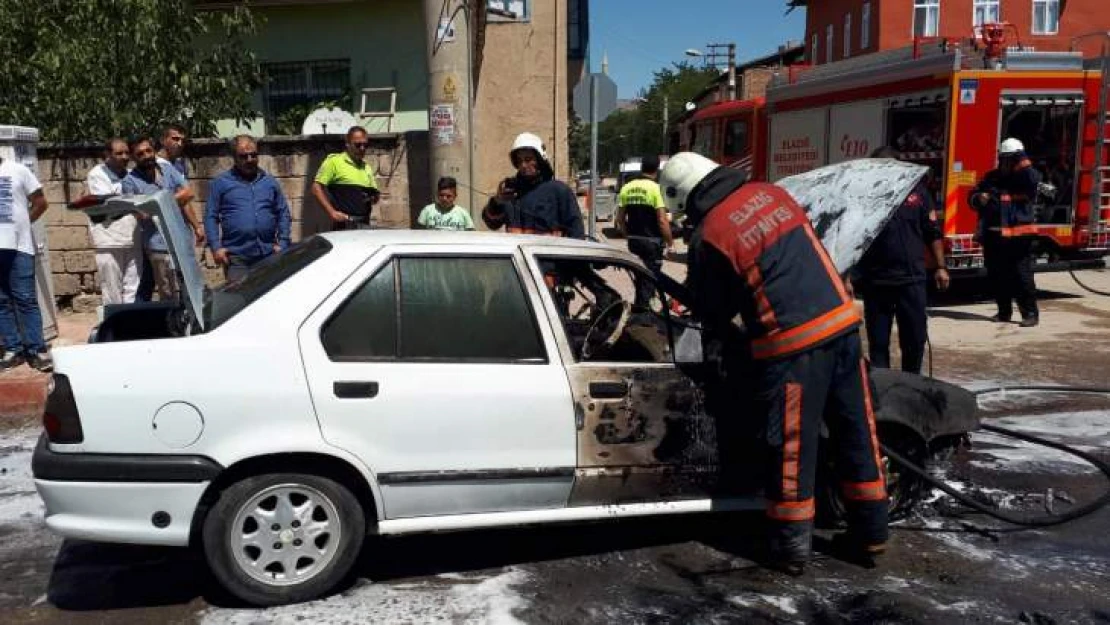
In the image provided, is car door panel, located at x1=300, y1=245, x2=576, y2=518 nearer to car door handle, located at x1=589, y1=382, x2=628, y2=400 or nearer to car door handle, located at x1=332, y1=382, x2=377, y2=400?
car door handle, located at x1=332, y1=382, x2=377, y2=400

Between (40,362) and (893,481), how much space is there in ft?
19.8

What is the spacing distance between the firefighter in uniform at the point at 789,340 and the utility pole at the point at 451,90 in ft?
16.5

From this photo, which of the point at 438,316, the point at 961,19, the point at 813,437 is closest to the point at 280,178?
the point at 438,316

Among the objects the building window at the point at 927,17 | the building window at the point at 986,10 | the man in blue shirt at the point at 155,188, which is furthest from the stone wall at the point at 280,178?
the building window at the point at 986,10

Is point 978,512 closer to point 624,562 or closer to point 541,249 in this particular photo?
point 624,562

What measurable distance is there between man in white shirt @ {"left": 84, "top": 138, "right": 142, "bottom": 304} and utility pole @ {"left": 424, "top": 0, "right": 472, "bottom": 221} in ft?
8.83

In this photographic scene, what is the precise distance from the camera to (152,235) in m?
7.59

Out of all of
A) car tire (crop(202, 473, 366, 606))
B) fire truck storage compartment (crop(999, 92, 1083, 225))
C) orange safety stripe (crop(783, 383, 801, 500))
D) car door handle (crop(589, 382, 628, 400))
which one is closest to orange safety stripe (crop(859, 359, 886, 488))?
orange safety stripe (crop(783, 383, 801, 500))

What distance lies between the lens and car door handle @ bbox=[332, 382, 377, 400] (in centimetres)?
347

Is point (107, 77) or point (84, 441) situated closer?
point (84, 441)

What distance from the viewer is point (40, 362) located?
22.8ft

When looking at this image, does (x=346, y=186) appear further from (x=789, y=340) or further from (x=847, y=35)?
(x=847, y=35)

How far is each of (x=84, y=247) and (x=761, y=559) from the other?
802 cm

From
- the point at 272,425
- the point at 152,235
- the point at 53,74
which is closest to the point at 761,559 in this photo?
the point at 272,425
